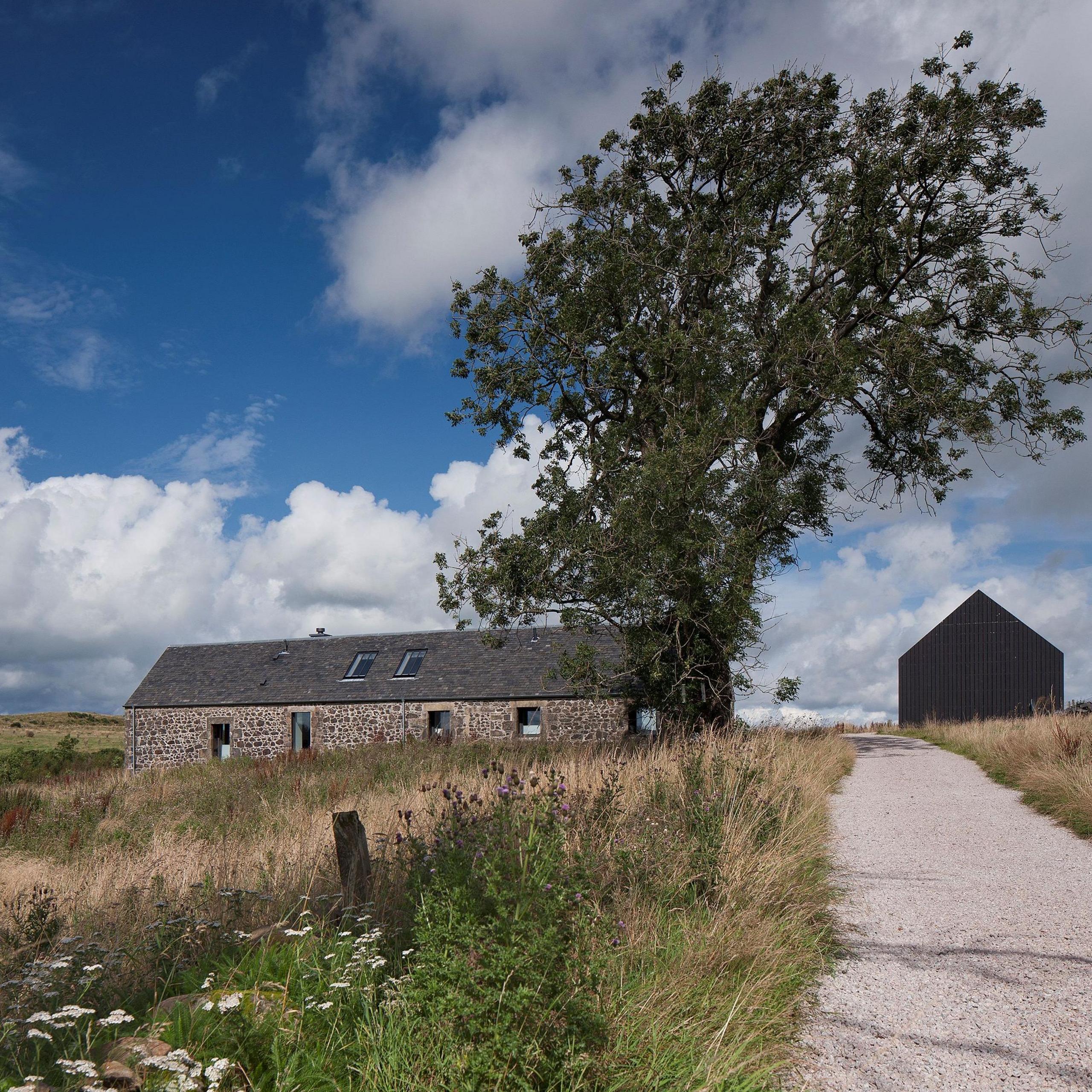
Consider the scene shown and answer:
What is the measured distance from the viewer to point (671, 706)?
1653 cm

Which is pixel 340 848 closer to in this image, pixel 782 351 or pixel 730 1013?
pixel 730 1013

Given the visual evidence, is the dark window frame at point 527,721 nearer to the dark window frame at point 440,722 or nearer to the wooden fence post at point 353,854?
the dark window frame at point 440,722

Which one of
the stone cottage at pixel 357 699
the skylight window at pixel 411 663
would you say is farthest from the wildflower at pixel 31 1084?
the skylight window at pixel 411 663

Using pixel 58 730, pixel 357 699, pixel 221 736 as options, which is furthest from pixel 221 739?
pixel 58 730

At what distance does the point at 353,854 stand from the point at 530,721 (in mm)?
22874

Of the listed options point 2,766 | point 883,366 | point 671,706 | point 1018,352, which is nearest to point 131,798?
point 2,766

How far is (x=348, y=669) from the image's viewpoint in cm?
3023

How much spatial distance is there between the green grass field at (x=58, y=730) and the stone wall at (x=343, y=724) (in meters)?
5.25

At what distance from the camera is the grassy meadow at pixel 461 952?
9.63 ft

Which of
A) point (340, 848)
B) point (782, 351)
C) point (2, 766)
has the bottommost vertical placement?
point (2, 766)

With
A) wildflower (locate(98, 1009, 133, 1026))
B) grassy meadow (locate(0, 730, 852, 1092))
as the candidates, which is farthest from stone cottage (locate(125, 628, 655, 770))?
wildflower (locate(98, 1009, 133, 1026))

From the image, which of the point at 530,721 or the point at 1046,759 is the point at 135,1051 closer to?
the point at 1046,759

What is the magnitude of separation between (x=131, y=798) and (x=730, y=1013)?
1339cm

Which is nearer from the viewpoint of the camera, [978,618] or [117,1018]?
[117,1018]
